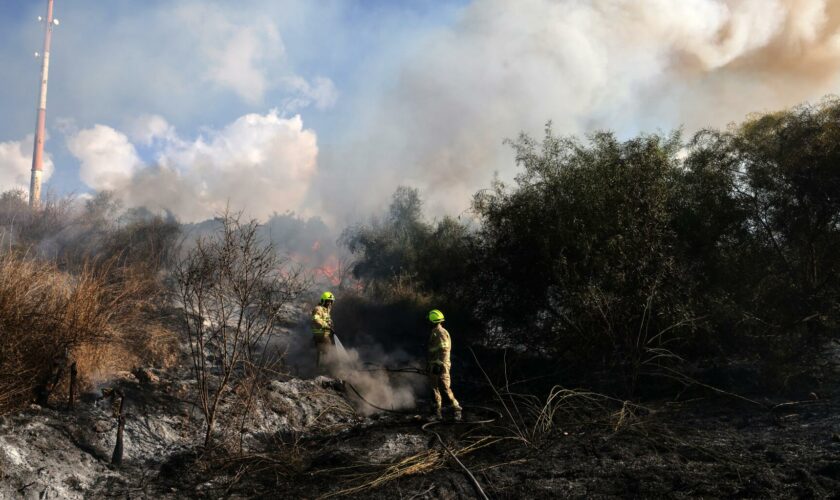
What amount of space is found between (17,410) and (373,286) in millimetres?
15594

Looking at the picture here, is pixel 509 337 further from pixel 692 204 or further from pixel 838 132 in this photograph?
pixel 838 132

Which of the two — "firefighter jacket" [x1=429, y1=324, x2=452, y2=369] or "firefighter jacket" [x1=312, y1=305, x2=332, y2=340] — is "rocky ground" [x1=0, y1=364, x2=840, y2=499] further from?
"firefighter jacket" [x1=312, y1=305, x2=332, y2=340]

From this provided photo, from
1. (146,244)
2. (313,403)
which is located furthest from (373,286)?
(313,403)

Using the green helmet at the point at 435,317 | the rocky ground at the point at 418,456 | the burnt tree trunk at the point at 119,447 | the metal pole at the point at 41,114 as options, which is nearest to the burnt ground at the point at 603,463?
the rocky ground at the point at 418,456

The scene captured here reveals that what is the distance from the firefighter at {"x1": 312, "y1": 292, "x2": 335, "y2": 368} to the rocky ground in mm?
2584

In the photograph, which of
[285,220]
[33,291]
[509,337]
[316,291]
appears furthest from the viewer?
[285,220]

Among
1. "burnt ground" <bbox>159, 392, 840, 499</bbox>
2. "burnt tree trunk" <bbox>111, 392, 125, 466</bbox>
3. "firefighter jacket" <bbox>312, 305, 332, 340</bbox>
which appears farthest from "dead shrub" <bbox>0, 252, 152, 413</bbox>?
"firefighter jacket" <bbox>312, 305, 332, 340</bbox>

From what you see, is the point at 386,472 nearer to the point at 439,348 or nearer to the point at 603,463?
the point at 603,463

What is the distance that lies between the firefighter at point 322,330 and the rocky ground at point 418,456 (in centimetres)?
258

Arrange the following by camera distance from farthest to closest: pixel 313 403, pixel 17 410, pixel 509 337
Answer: pixel 509 337 → pixel 313 403 → pixel 17 410

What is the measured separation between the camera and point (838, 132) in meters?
11.0

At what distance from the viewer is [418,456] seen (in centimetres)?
678

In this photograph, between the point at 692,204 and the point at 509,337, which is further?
the point at 509,337

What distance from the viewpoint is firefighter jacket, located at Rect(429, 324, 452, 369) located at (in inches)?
394
